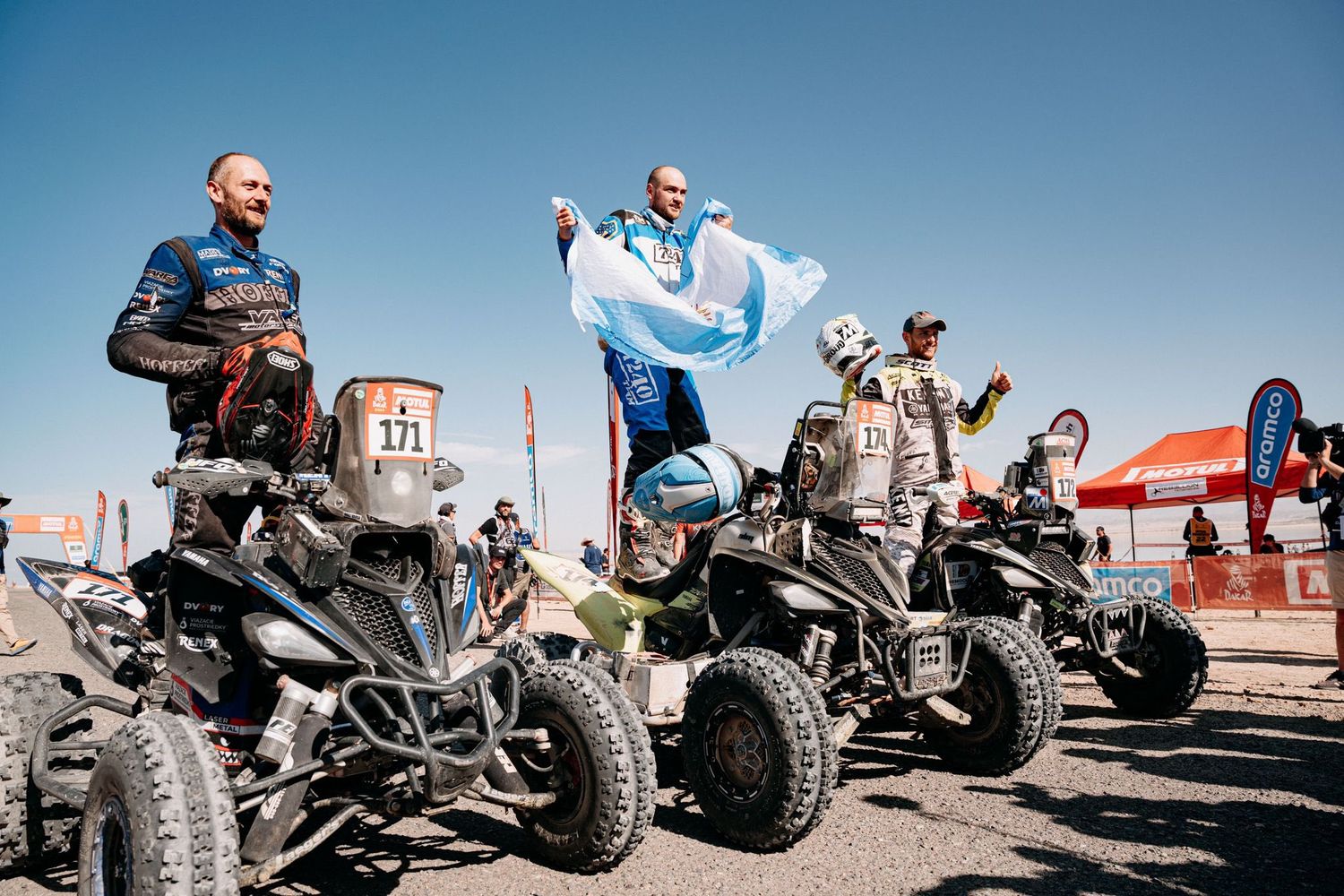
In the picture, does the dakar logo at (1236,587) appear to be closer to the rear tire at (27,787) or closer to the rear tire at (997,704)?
the rear tire at (997,704)

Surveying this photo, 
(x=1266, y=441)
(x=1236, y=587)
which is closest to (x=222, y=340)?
(x=1236, y=587)

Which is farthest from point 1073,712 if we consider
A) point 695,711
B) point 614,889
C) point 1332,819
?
point 614,889

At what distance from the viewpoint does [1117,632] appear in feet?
18.3

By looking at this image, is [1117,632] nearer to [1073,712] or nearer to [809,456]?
[1073,712]

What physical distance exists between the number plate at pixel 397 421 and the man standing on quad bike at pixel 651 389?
2.16 metres

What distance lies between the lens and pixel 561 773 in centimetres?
294

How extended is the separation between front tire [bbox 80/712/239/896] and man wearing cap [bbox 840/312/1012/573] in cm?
406

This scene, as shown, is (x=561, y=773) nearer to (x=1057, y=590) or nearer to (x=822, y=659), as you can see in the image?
(x=822, y=659)

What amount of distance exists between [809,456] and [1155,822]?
214cm

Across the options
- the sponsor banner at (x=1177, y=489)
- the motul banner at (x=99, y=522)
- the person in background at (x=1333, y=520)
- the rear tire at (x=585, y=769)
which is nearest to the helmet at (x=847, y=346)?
the rear tire at (x=585, y=769)

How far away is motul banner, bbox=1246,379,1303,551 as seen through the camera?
519 inches

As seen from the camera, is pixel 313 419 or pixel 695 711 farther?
pixel 695 711

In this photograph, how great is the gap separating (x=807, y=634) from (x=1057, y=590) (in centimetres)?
227

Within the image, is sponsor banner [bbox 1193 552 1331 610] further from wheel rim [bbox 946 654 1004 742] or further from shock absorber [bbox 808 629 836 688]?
shock absorber [bbox 808 629 836 688]
